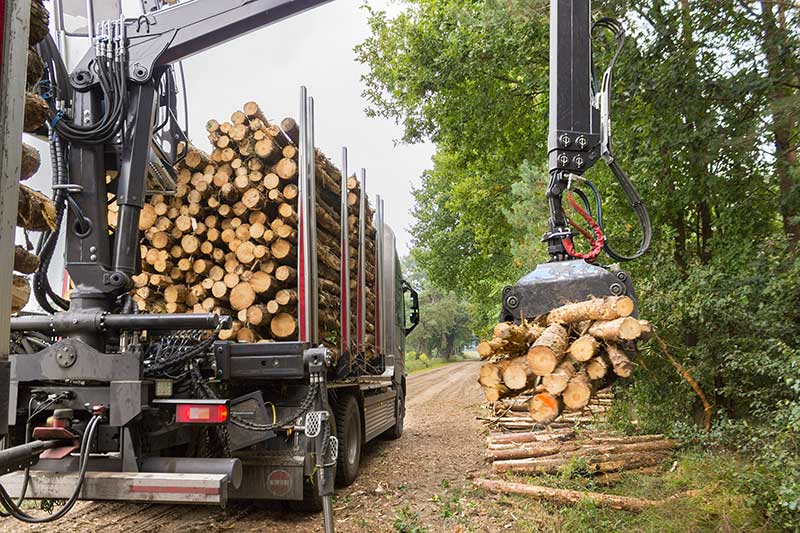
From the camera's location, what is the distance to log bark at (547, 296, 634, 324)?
297 centimetres

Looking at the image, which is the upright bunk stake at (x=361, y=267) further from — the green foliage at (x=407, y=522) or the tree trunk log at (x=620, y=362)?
the tree trunk log at (x=620, y=362)

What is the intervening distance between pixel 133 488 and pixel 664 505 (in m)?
3.95

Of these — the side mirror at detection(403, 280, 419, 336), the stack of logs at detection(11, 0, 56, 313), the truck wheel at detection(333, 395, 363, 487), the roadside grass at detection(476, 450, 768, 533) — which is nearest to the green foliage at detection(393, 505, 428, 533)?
the roadside grass at detection(476, 450, 768, 533)

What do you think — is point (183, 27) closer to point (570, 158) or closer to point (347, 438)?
point (570, 158)

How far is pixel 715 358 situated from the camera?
20.7ft

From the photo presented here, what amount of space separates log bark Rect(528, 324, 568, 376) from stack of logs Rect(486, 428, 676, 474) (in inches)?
138

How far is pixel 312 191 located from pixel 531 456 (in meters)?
3.80

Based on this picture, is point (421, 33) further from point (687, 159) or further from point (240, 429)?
point (240, 429)

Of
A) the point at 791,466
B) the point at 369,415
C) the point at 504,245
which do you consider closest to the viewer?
the point at 791,466

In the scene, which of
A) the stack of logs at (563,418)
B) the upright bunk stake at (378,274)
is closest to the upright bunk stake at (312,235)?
the upright bunk stake at (378,274)

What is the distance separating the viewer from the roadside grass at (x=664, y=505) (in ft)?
15.0

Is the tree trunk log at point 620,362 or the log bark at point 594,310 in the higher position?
the log bark at point 594,310

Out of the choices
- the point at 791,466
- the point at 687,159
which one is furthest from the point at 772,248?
the point at 791,466

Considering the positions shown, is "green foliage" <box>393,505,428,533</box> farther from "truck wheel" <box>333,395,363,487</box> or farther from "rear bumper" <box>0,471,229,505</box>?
"rear bumper" <box>0,471,229,505</box>
